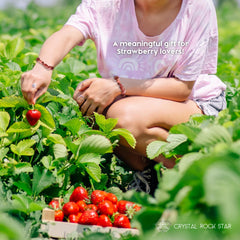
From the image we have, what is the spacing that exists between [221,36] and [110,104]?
4574 mm

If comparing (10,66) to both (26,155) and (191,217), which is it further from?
(191,217)

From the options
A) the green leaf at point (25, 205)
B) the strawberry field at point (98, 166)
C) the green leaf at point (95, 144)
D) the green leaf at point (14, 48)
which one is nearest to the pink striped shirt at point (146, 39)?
the strawberry field at point (98, 166)

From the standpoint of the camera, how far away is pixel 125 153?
8.16 ft

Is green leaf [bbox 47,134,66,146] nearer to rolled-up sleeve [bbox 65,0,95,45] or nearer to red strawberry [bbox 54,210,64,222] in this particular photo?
red strawberry [bbox 54,210,64,222]

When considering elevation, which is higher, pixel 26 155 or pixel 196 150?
pixel 196 150

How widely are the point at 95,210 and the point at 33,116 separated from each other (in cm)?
52

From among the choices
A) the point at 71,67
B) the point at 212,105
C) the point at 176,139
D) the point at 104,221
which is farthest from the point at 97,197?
the point at 71,67

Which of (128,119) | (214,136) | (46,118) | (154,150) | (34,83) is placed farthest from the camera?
(128,119)

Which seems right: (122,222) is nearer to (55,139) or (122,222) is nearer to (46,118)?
(55,139)

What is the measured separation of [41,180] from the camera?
192cm

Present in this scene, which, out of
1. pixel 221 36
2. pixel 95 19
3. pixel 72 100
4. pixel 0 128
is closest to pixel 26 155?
pixel 0 128

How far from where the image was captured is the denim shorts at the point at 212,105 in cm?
249

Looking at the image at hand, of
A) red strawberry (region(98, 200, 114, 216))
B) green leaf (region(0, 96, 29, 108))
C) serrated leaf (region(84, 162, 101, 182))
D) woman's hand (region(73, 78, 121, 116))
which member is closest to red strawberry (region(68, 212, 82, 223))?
red strawberry (region(98, 200, 114, 216))

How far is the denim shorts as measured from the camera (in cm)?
249
